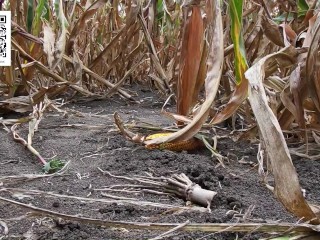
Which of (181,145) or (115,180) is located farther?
(181,145)

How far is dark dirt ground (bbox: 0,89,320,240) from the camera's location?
2.84 feet

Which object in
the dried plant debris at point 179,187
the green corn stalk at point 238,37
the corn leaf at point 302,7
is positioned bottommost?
the dried plant debris at point 179,187

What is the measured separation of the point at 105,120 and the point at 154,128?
47cm

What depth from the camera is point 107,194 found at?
1087mm

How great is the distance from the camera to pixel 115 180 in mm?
1197

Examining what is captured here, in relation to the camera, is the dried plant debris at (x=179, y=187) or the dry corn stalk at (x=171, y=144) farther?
the dry corn stalk at (x=171, y=144)

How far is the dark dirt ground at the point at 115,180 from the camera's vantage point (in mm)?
865
